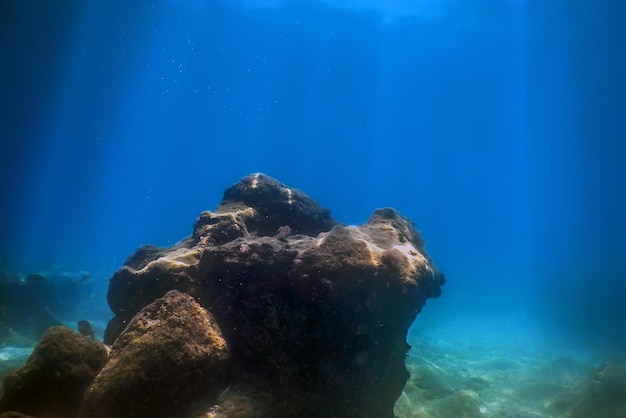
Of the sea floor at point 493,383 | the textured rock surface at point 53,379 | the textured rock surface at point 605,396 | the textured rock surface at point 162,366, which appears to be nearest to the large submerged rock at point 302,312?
the textured rock surface at point 162,366

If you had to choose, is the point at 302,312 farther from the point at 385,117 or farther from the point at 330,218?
the point at 385,117

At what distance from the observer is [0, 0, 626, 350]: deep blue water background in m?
31.9

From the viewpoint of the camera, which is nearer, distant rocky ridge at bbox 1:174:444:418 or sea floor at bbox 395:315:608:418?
distant rocky ridge at bbox 1:174:444:418

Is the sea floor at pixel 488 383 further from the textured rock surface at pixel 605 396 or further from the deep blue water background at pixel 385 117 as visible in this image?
the deep blue water background at pixel 385 117

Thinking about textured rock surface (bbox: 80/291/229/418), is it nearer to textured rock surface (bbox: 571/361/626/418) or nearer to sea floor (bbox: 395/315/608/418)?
sea floor (bbox: 395/315/608/418)

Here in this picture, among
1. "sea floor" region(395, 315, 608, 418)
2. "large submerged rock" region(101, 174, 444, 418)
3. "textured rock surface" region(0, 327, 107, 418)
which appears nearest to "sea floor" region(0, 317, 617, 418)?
"sea floor" region(395, 315, 608, 418)

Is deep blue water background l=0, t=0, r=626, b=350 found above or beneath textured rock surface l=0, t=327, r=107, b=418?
above

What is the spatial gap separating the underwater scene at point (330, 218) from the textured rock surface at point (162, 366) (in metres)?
0.03

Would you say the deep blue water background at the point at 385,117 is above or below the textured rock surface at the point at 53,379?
above

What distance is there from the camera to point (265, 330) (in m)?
5.45

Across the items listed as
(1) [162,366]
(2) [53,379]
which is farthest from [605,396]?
(2) [53,379]

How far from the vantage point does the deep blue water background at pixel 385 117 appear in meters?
31.9

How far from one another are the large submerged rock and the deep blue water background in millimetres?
21997

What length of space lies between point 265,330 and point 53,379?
2743 millimetres
